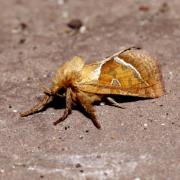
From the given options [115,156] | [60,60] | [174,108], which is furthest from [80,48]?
[115,156]

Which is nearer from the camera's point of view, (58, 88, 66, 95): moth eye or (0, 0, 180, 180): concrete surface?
(0, 0, 180, 180): concrete surface

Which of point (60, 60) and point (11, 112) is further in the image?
point (60, 60)

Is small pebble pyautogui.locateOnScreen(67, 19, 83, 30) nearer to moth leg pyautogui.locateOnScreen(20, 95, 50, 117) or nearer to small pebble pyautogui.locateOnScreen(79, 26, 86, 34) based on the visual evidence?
small pebble pyautogui.locateOnScreen(79, 26, 86, 34)

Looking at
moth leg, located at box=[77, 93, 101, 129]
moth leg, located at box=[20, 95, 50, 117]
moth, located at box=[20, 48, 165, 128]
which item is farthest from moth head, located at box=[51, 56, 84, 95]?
moth leg, located at box=[20, 95, 50, 117]

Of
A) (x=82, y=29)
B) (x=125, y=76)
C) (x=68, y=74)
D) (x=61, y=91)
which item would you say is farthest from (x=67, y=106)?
(x=82, y=29)

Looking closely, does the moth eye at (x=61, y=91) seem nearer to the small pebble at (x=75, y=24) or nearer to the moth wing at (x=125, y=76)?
the moth wing at (x=125, y=76)

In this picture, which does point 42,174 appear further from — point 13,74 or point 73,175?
point 13,74
